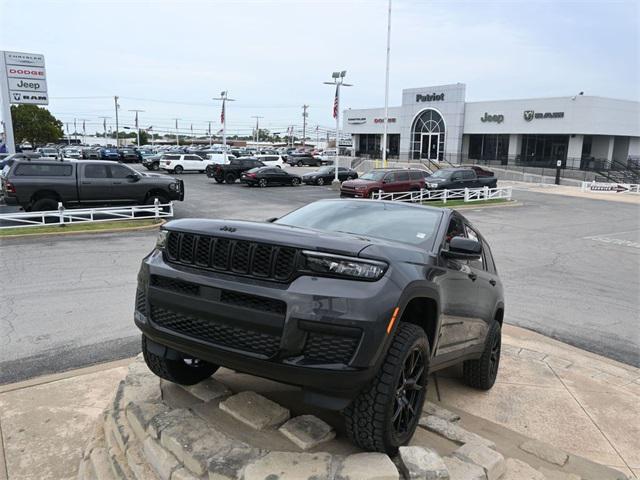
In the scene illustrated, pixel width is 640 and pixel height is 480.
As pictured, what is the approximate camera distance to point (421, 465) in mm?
3029

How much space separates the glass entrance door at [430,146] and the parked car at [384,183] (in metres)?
32.2

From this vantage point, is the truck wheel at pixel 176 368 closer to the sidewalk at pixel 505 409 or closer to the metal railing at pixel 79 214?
the sidewalk at pixel 505 409

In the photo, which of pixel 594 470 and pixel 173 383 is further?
pixel 173 383

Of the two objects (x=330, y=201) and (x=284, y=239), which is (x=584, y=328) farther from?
(x=284, y=239)

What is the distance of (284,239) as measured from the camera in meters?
3.10

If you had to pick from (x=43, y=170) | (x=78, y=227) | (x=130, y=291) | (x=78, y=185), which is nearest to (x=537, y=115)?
(x=78, y=185)

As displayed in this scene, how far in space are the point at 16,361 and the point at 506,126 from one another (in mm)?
53461

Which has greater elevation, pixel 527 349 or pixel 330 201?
pixel 330 201

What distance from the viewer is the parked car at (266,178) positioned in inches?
1299

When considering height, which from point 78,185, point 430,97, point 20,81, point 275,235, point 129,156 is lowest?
point 129,156

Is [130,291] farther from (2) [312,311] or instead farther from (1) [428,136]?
(1) [428,136]

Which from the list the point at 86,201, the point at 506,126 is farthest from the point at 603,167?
the point at 86,201

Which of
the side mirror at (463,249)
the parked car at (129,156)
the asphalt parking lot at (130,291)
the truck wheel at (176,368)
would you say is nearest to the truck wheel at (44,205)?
the asphalt parking lot at (130,291)

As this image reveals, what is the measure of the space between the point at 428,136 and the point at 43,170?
4886 cm
